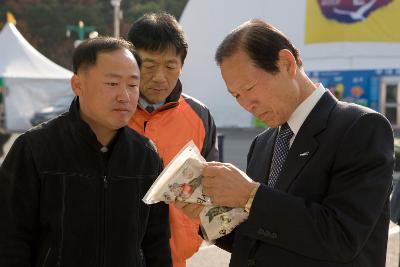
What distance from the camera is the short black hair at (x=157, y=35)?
302 centimetres

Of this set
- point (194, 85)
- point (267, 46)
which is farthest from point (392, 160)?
point (194, 85)

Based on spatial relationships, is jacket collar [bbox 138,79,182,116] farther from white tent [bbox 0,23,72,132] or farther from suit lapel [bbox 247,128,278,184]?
white tent [bbox 0,23,72,132]

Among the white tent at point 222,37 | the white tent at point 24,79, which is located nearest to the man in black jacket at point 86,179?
the white tent at point 24,79

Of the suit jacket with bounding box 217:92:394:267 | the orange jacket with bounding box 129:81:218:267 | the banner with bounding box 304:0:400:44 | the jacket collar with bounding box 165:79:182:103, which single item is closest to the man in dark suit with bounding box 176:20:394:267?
the suit jacket with bounding box 217:92:394:267

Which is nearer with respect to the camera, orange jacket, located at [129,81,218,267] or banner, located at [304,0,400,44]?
orange jacket, located at [129,81,218,267]

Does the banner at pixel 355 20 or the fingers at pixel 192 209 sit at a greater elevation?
the fingers at pixel 192 209

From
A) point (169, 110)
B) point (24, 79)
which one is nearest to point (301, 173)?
point (169, 110)

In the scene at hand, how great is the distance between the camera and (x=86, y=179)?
7.66 ft

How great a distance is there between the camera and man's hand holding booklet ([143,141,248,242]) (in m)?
2.02

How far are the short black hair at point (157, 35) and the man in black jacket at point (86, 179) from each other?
0.50 m

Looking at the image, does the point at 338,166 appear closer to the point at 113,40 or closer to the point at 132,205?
the point at 132,205

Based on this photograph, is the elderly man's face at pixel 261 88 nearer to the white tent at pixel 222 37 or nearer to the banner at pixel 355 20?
the banner at pixel 355 20

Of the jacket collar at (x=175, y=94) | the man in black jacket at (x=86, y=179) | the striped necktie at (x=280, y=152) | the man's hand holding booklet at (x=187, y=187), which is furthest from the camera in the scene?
the jacket collar at (x=175, y=94)

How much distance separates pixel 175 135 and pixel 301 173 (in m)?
1.07
